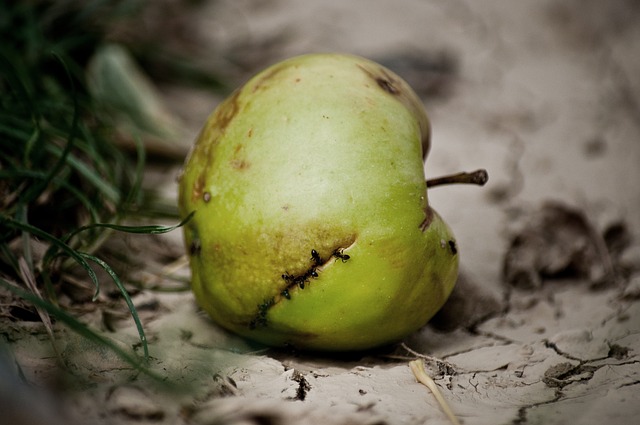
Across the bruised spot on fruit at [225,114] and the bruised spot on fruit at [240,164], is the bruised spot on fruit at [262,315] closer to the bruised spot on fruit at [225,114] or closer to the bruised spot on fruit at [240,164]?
the bruised spot on fruit at [240,164]

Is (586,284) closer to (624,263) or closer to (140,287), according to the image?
(624,263)

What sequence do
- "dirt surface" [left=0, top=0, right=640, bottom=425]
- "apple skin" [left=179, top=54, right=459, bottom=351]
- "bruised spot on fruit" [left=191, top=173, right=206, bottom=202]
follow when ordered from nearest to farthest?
"dirt surface" [left=0, top=0, right=640, bottom=425] < "apple skin" [left=179, top=54, right=459, bottom=351] < "bruised spot on fruit" [left=191, top=173, right=206, bottom=202]

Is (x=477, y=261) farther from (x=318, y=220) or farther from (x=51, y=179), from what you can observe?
(x=51, y=179)

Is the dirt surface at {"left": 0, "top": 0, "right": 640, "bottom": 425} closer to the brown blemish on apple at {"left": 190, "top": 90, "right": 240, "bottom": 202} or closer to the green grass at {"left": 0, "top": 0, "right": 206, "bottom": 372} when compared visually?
the green grass at {"left": 0, "top": 0, "right": 206, "bottom": 372}

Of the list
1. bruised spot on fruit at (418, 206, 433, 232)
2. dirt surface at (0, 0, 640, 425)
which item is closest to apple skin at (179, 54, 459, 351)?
bruised spot on fruit at (418, 206, 433, 232)

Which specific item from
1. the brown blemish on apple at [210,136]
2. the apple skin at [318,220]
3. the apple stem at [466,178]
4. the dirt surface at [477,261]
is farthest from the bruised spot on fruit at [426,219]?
the brown blemish on apple at [210,136]
